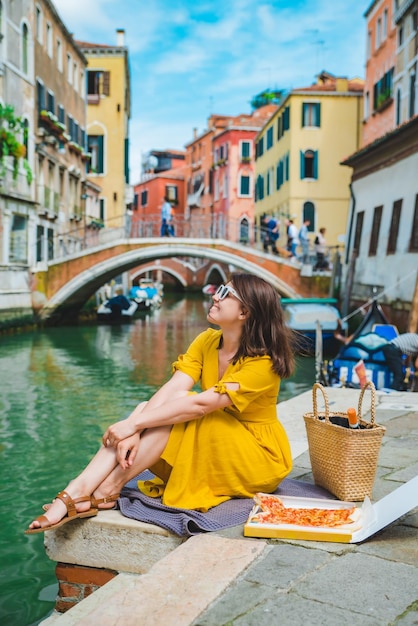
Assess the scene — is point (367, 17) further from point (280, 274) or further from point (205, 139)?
point (205, 139)

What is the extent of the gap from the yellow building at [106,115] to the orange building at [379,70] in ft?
35.4

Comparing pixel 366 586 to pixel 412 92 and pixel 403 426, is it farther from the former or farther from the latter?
pixel 412 92

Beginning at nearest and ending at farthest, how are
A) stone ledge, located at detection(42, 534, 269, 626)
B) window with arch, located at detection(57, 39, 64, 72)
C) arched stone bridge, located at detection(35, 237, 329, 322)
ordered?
stone ledge, located at detection(42, 534, 269, 626) → arched stone bridge, located at detection(35, 237, 329, 322) → window with arch, located at detection(57, 39, 64, 72)

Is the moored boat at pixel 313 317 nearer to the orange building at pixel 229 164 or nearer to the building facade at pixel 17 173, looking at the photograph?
the building facade at pixel 17 173

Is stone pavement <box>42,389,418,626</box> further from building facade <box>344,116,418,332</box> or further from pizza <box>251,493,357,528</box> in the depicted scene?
building facade <box>344,116,418,332</box>

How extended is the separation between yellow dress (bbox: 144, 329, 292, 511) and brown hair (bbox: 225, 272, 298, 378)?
0.04 metres

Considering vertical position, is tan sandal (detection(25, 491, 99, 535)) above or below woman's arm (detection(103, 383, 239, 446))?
below

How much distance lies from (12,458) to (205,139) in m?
38.7

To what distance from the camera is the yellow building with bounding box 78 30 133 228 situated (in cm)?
2903

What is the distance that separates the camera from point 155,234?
70.2 ft

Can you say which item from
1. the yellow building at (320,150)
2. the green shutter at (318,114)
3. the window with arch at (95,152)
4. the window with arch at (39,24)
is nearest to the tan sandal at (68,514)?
the window with arch at (39,24)

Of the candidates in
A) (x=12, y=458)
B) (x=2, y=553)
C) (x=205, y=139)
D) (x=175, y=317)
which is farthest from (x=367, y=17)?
(x=205, y=139)

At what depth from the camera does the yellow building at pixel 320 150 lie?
24484 millimetres

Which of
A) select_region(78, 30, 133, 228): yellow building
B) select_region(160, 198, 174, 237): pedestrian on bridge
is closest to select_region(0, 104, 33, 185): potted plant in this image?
select_region(160, 198, 174, 237): pedestrian on bridge
